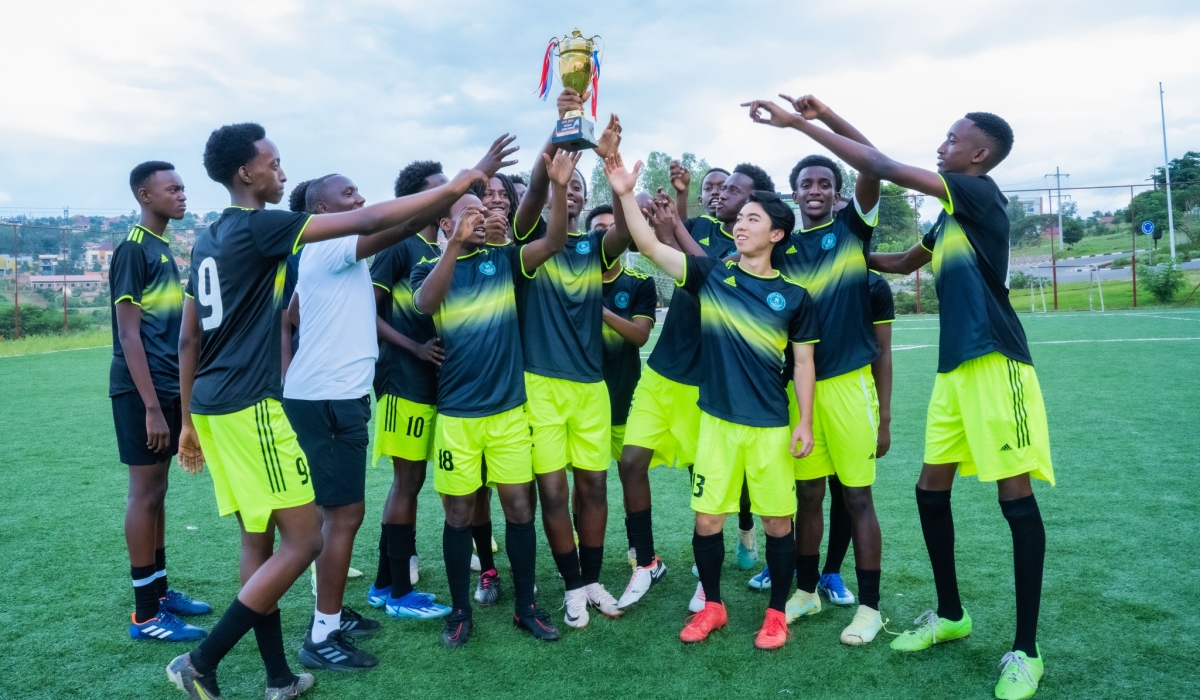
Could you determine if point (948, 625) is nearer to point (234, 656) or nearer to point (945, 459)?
point (945, 459)

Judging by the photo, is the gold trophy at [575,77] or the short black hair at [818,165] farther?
the short black hair at [818,165]

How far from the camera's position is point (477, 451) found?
4258mm

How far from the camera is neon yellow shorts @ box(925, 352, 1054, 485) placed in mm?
3645

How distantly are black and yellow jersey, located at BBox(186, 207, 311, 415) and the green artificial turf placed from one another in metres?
1.39

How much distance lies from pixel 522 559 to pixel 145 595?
6.49ft

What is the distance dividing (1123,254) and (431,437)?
45.0m

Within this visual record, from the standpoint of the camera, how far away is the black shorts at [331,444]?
399cm

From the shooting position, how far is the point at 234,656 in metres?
4.02

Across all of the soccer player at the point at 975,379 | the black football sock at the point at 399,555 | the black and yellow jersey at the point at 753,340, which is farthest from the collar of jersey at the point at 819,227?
the black football sock at the point at 399,555

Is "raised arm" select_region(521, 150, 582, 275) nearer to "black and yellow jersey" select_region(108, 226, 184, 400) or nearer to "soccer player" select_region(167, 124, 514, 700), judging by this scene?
"soccer player" select_region(167, 124, 514, 700)

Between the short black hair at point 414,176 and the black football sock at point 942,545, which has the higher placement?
the short black hair at point 414,176

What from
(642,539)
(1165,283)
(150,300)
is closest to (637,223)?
(642,539)

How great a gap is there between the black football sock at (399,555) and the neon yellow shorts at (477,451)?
0.53 m

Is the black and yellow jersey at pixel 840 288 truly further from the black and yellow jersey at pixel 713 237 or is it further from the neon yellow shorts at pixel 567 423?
the neon yellow shorts at pixel 567 423
